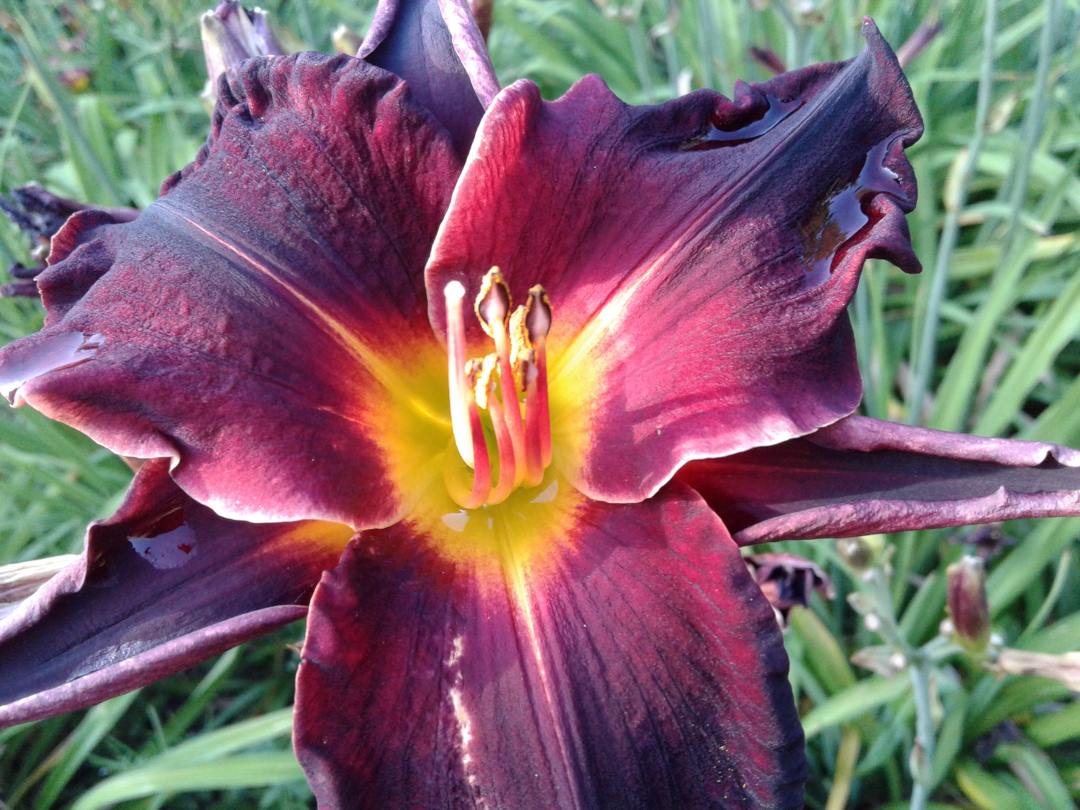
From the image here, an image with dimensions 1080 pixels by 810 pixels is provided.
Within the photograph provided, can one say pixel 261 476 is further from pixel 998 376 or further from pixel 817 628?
pixel 998 376

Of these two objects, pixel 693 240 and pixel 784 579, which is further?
pixel 784 579

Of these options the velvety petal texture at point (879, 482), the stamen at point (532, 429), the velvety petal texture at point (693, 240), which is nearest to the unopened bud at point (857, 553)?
the velvety petal texture at point (879, 482)

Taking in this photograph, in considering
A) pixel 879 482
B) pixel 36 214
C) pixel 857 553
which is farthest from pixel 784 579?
pixel 36 214

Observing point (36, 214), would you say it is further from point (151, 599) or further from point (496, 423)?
point (496, 423)

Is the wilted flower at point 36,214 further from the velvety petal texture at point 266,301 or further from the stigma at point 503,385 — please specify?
the stigma at point 503,385

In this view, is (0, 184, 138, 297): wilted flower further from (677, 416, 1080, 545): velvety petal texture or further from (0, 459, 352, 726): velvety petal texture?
(677, 416, 1080, 545): velvety petal texture

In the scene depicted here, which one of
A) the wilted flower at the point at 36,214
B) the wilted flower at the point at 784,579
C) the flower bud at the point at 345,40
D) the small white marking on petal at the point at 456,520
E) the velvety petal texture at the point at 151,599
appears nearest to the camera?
the velvety petal texture at the point at 151,599
